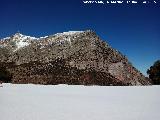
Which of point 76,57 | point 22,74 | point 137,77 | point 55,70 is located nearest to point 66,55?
point 76,57

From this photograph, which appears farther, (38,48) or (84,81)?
(38,48)

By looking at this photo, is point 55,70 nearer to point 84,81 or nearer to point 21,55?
point 84,81

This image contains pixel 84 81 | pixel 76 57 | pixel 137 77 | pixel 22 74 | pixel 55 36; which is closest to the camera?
pixel 84 81

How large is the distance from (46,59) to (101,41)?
907 inches

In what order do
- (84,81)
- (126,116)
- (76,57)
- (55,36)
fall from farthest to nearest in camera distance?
1. (55,36)
2. (76,57)
3. (84,81)
4. (126,116)

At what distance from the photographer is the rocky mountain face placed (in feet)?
304

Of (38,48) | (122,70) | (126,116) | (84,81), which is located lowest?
(126,116)

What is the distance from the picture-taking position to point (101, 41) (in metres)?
119

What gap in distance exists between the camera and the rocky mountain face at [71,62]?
304 ft

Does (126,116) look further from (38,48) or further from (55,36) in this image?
(55,36)

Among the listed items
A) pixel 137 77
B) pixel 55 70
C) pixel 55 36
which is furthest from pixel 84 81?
pixel 55 36

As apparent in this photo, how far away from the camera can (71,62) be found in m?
102

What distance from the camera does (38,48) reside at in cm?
11706

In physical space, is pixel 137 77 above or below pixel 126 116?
above
